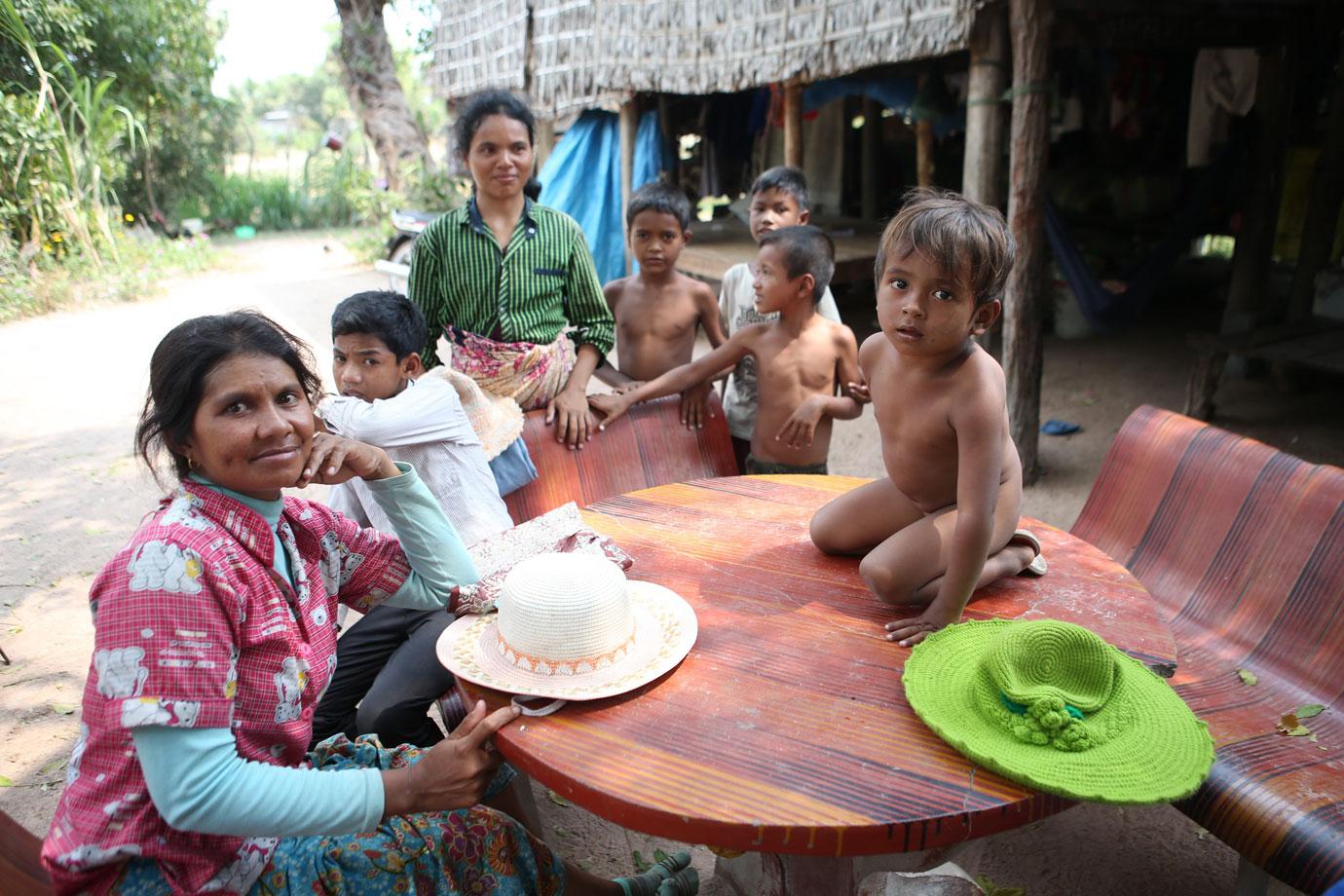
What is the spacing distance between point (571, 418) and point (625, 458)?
11.1 inches

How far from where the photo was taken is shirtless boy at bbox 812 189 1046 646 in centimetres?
173

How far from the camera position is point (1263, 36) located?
611 cm

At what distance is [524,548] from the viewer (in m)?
2.15

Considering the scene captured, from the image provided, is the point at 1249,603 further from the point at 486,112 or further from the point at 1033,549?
the point at 486,112

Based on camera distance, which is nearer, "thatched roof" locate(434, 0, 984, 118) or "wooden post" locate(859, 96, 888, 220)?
"thatched roof" locate(434, 0, 984, 118)

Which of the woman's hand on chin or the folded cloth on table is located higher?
the woman's hand on chin

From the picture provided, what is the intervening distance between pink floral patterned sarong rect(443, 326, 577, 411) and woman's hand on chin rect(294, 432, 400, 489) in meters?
1.20

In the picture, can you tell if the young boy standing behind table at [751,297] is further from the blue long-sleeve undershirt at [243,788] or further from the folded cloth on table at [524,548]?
the blue long-sleeve undershirt at [243,788]

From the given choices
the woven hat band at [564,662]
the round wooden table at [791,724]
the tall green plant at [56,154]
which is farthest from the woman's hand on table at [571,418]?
the tall green plant at [56,154]

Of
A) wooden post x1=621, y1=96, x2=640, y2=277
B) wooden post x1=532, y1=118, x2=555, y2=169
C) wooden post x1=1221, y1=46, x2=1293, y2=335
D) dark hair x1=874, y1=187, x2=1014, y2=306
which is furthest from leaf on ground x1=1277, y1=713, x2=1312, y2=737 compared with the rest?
wooden post x1=532, y1=118, x2=555, y2=169

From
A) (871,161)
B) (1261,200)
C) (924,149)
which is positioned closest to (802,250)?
(924,149)

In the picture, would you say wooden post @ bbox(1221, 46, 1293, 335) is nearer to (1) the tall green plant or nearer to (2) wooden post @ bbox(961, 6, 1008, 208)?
(2) wooden post @ bbox(961, 6, 1008, 208)

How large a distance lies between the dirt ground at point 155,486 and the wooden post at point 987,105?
163 centimetres

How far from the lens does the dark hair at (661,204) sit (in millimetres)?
3432
